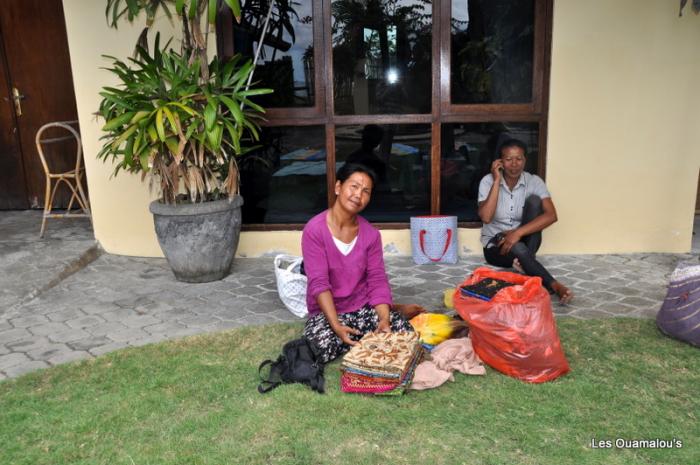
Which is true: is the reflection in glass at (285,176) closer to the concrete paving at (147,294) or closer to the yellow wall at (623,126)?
the concrete paving at (147,294)

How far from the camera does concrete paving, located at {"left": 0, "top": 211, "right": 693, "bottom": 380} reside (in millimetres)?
3752

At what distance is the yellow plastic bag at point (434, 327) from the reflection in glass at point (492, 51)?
2.35 meters

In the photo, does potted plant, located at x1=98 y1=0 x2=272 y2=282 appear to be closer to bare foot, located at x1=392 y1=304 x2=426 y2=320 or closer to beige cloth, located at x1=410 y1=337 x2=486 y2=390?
bare foot, located at x1=392 y1=304 x2=426 y2=320

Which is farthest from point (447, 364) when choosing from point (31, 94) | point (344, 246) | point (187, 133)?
point (31, 94)

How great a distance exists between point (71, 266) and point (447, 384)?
3396 millimetres

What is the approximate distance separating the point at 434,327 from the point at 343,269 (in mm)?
625

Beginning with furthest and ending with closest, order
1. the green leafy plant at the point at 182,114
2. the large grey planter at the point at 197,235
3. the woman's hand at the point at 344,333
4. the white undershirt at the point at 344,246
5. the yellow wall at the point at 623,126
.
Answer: the yellow wall at the point at 623,126 < the large grey planter at the point at 197,235 < the green leafy plant at the point at 182,114 < the white undershirt at the point at 344,246 < the woman's hand at the point at 344,333

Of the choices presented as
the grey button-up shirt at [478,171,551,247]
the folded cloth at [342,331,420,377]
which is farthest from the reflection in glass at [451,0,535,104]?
the folded cloth at [342,331,420,377]

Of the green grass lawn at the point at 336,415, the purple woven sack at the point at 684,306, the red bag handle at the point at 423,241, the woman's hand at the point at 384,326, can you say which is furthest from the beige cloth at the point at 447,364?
the red bag handle at the point at 423,241

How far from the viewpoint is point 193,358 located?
11.2 feet

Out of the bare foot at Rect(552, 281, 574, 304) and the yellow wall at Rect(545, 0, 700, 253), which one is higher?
the yellow wall at Rect(545, 0, 700, 253)

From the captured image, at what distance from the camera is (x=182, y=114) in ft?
14.0

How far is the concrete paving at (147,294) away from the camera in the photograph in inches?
148

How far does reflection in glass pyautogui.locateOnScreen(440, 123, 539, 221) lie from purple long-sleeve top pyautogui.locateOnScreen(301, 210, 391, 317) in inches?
82.4
